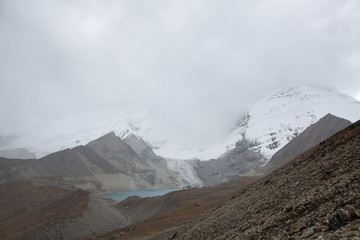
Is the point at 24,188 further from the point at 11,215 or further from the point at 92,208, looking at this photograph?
the point at 92,208

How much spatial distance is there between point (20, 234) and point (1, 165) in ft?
423

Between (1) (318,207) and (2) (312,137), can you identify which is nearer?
(1) (318,207)

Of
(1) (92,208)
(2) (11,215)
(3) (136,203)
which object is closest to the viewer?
(1) (92,208)

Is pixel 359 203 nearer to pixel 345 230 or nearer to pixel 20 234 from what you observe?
pixel 345 230

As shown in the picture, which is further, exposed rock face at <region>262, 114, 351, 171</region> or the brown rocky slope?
exposed rock face at <region>262, 114, 351, 171</region>

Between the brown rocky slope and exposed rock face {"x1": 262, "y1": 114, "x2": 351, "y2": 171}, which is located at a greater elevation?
exposed rock face {"x1": 262, "y1": 114, "x2": 351, "y2": 171}

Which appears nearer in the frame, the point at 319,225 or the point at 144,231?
the point at 319,225

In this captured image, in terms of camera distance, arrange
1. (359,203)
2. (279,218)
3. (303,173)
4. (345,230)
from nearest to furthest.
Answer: (345,230) < (359,203) < (279,218) < (303,173)

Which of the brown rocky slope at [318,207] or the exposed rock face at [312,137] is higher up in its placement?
the exposed rock face at [312,137]

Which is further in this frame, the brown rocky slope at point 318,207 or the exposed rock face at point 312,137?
the exposed rock face at point 312,137

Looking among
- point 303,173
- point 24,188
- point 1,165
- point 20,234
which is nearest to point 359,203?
point 303,173

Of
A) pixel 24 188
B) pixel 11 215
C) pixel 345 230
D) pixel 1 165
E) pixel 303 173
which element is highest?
pixel 1 165

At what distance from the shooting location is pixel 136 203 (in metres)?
104

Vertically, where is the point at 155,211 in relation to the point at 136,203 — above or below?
below
